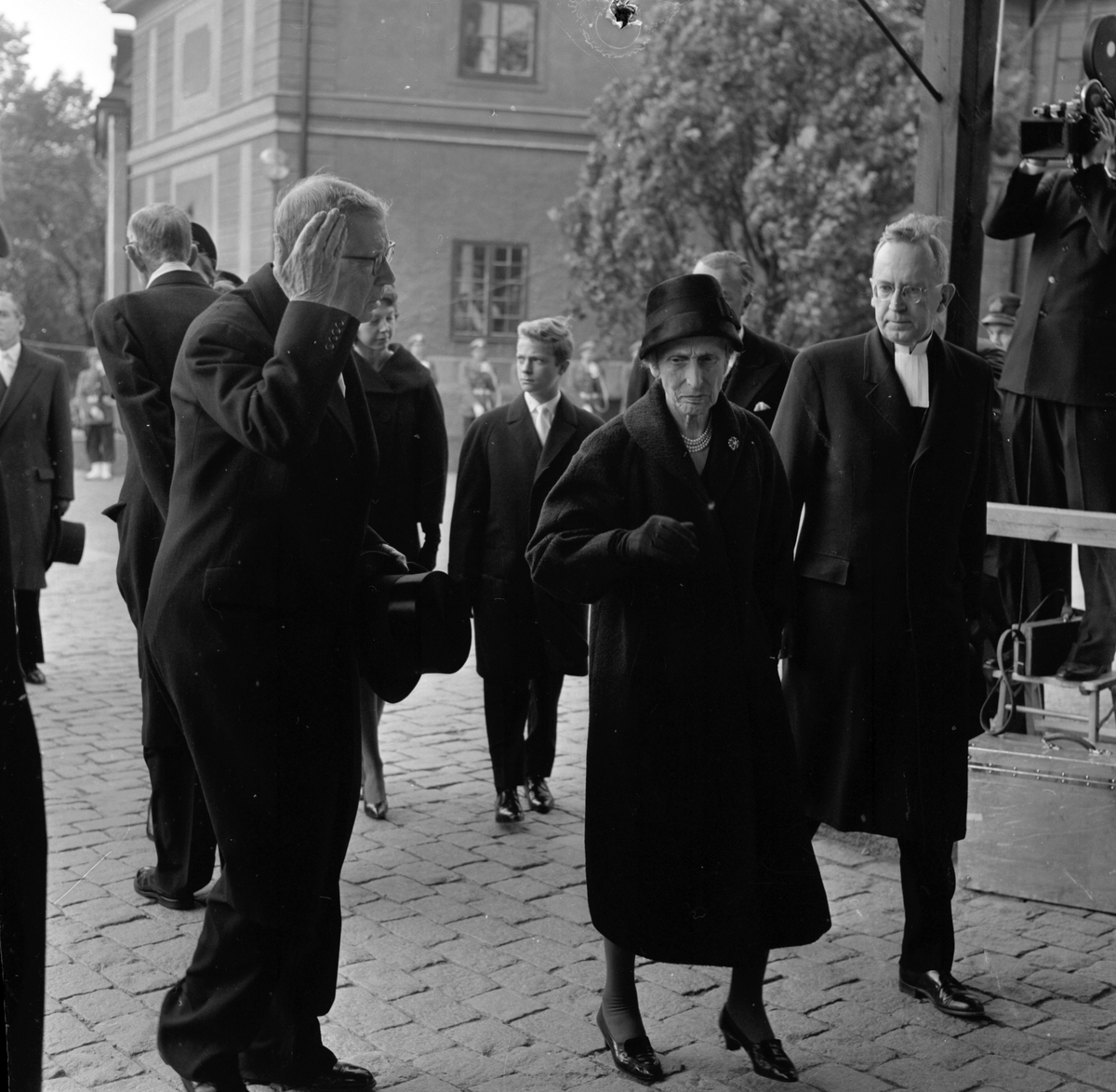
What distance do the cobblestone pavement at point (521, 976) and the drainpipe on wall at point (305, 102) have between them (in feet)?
7.20

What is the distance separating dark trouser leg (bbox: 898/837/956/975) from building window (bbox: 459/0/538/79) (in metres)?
3.79

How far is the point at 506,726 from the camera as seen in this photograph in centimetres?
616

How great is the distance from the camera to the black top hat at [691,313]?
3736mm

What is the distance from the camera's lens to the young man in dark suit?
20.3ft

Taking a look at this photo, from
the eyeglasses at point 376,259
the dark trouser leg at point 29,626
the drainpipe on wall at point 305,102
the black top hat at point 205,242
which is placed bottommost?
the dark trouser leg at point 29,626

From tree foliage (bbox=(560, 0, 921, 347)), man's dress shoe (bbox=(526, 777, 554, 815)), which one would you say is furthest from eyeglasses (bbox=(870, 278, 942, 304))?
tree foliage (bbox=(560, 0, 921, 347))

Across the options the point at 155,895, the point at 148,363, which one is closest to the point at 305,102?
the point at 148,363

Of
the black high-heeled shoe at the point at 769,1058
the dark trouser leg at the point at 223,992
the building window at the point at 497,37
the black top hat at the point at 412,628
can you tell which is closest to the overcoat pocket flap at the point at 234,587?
the black top hat at the point at 412,628

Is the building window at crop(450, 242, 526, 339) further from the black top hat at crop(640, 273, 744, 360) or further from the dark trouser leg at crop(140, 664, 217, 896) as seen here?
the black top hat at crop(640, 273, 744, 360)

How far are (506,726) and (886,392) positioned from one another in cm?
242

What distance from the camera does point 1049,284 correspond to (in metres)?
5.73

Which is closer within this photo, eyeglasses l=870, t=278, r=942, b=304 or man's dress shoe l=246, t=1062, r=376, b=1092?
man's dress shoe l=246, t=1062, r=376, b=1092

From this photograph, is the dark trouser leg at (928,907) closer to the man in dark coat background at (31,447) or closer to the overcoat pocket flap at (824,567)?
the overcoat pocket flap at (824,567)

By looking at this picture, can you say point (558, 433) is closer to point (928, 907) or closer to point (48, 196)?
point (928, 907)
